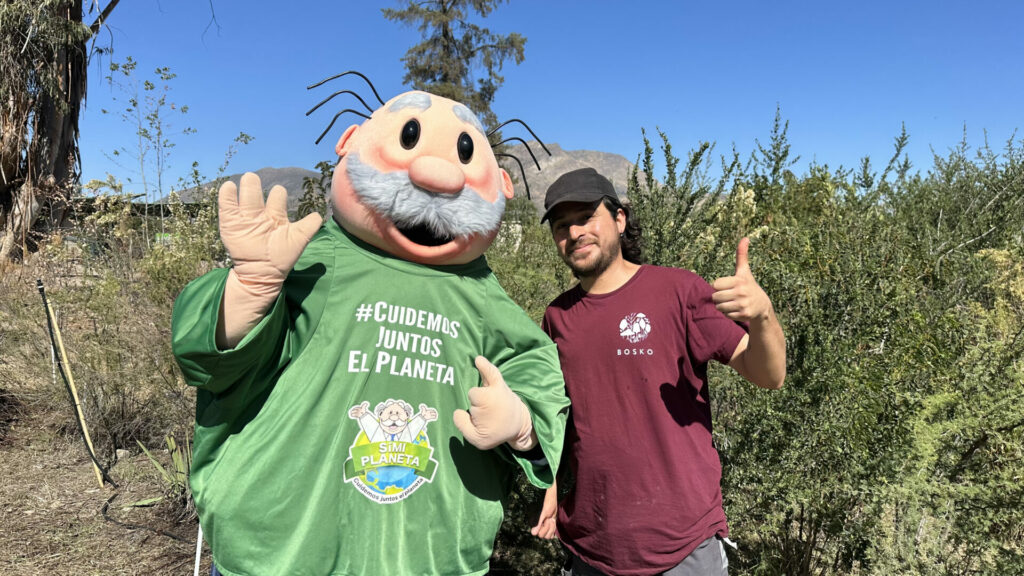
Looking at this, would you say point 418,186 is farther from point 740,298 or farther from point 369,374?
point 740,298

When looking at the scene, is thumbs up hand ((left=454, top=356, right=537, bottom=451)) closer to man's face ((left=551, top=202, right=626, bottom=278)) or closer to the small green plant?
man's face ((left=551, top=202, right=626, bottom=278))

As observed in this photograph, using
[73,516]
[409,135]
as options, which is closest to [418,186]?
[409,135]

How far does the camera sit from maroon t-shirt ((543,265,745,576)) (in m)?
2.00

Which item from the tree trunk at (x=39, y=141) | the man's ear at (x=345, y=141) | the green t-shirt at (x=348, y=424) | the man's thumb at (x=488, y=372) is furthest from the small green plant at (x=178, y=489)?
the tree trunk at (x=39, y=141)

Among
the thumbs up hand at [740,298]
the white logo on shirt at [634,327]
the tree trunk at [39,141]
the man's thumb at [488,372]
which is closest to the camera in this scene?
the thumbs up hand at [740,298]

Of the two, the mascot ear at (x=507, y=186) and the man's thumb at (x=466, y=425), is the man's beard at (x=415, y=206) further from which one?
the man's thumb at (x=466, y=425)

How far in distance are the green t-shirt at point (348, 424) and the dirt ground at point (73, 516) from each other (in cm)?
243

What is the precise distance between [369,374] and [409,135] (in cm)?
77

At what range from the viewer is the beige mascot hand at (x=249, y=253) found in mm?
1613

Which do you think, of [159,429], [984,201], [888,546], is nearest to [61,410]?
[159,429]

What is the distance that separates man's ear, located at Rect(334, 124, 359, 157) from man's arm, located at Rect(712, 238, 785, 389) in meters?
1.29

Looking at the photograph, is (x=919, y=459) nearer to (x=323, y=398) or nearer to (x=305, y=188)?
(x=323, y=398)

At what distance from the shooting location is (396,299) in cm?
193

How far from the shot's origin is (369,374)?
186cm
